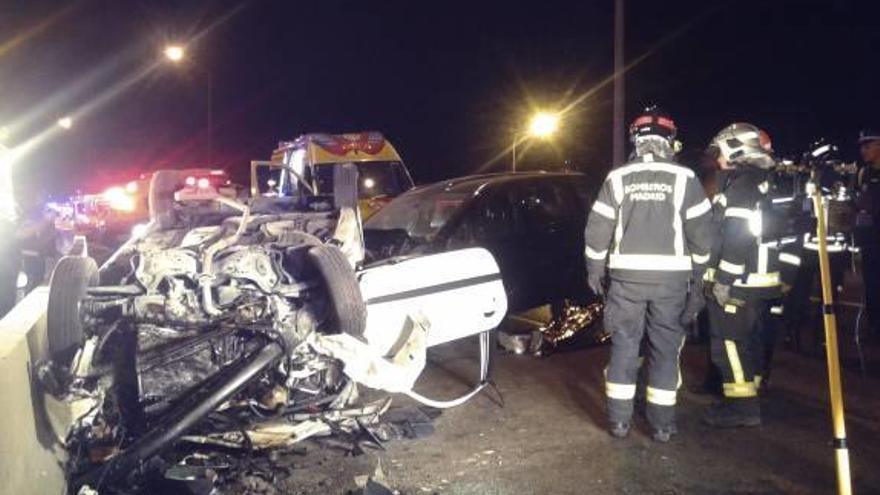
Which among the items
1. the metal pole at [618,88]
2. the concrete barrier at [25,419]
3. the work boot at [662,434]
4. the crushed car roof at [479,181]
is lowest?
the work boot at [662,434]

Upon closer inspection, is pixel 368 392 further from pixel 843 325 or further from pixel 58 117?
pixel 58 117

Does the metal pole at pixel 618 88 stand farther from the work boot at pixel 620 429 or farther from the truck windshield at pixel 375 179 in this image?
the work boot at pixel 620 429

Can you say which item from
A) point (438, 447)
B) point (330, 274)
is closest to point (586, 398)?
point (438, 447)

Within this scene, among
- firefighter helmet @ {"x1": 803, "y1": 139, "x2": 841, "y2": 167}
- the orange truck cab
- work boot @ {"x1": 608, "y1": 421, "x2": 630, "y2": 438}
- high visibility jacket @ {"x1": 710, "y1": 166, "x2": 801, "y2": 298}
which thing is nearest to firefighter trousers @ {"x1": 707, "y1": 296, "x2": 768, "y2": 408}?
high visibility jacket @ {"x1": 710, "y1": 166, "x2": 801, "y2": 298}

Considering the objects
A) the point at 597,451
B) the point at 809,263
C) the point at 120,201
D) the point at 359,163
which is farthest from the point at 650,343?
the point at 120,201

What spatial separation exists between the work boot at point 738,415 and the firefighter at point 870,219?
2.88 meters

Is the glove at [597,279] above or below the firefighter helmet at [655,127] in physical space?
below

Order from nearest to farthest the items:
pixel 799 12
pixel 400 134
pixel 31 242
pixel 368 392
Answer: pixel 368 392, pixel 31 242, pixel 799 12, pixel 400 134

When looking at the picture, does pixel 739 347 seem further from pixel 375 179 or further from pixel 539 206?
pixel 375 179

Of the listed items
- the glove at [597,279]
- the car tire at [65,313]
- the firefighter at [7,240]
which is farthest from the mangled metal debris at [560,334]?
the firefighter at [7,240]

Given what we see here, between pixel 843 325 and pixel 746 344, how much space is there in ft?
11.2

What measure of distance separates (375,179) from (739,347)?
7.85m

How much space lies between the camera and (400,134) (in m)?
30.4

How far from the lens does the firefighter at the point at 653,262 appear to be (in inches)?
175
